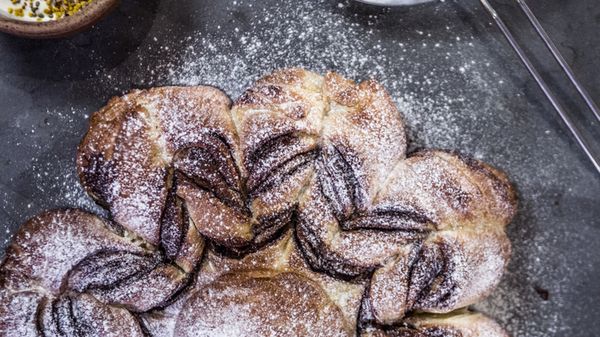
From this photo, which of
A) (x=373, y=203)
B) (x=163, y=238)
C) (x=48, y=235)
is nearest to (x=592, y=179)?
(x=373, y=203)

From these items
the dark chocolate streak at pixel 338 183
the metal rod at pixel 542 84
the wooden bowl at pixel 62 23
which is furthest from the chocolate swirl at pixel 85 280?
the metal rod at pixel 542 84

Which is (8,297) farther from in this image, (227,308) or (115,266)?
(227,308)

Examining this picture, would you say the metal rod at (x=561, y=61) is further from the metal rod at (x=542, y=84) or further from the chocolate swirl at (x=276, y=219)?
the chocolate swirl at (x=276, y=219)

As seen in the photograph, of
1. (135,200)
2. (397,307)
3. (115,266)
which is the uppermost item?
(135,200)

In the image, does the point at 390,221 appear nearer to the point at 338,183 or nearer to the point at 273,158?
the point at 338,183

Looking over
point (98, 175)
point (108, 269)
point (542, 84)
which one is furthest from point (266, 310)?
point (542, 84)

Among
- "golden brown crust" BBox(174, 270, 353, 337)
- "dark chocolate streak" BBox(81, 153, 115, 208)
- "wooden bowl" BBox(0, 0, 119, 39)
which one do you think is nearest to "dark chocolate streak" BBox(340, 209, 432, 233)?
"golden brown crust" BBox(174, 270, 353, 337)
